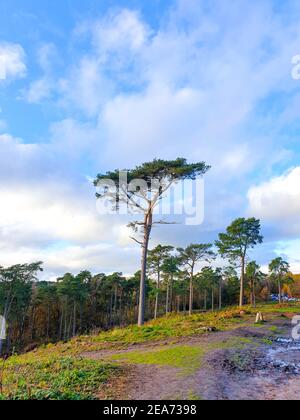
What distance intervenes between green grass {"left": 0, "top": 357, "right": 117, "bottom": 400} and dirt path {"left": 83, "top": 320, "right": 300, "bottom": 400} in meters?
0.50

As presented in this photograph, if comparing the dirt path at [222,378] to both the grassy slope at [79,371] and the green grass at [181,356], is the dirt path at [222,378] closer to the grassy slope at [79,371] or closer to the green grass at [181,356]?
the green grass at [181,356]

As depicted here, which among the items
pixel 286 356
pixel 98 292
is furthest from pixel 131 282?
pixel 286 356

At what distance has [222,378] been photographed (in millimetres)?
7785

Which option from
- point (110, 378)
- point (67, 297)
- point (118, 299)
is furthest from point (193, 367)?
point (118, 299)

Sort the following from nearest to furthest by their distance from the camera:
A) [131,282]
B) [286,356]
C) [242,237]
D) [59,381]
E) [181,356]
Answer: [59,381]
[181,356]
[286,356]
[242,237]
[131,282]

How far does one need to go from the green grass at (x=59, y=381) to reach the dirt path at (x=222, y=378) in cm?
50

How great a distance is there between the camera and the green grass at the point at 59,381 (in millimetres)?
6457

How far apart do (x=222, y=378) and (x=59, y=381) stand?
12.6 feet

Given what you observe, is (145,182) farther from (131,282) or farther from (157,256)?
(131,282)

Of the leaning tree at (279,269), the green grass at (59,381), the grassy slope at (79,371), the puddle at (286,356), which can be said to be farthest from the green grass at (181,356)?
the leaning tree at (279,269)

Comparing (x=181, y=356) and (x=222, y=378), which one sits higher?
(x=222, y=378)
